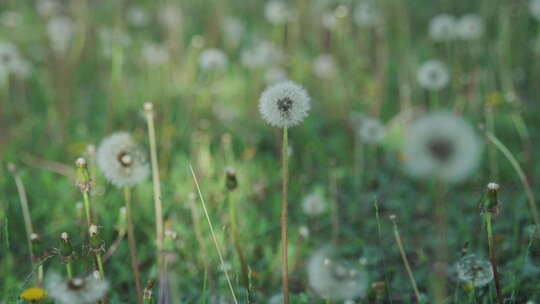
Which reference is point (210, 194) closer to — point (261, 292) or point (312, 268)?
point (261, 292)

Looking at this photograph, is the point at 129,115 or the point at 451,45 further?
the point at 451,45

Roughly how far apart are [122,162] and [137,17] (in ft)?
9.17

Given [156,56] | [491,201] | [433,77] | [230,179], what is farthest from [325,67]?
[491,201]

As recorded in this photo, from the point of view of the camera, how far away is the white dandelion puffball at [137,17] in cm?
398

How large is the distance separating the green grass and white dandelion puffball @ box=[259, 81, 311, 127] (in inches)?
9.6

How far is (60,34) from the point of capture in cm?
333

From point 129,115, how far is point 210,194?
0.94 meters

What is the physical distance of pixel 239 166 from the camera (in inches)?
97.9

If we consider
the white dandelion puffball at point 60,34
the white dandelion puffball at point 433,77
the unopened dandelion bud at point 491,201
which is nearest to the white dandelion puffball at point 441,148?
the unopened dandelion bud at point 491,201

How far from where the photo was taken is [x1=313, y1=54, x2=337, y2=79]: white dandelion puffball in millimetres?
3156

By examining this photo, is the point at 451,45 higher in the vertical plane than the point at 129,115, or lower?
higher

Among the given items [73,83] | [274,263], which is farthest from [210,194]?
[73,83]

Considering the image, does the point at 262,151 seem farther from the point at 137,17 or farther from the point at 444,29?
the point at 137,17

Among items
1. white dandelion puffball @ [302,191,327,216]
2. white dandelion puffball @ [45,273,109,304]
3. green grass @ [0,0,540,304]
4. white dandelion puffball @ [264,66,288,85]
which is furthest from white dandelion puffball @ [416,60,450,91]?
white dandelion puffball @ [45,273,109,304]
